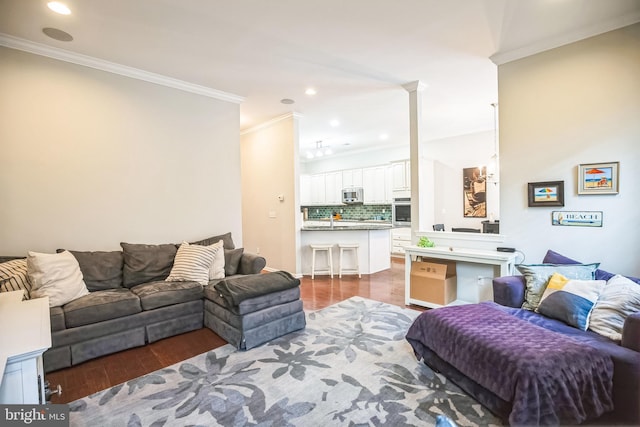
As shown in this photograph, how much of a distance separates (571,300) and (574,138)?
170 cm

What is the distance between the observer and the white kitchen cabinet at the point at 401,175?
7.27m

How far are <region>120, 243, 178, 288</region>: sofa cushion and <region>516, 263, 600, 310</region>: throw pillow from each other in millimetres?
3707

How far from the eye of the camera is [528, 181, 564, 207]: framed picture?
9.90ft

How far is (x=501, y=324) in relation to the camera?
2125mm

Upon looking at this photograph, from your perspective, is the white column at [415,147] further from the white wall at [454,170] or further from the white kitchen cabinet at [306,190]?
the white kitchen cabinet at [306,190]

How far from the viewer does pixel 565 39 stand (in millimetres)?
2934

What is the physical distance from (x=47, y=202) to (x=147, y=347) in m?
1.86

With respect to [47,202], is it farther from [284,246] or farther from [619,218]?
[619,218]

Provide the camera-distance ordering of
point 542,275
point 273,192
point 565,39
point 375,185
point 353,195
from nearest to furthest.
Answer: point 542,275 → point 565,39 → point 273,192 → point 375,185 → point 353,195

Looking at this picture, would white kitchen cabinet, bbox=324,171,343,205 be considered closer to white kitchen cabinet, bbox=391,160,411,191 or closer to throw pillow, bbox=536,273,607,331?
white kitchen cabinet, bbox=391,160,411,191

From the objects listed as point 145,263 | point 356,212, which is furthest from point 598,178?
point 356,212

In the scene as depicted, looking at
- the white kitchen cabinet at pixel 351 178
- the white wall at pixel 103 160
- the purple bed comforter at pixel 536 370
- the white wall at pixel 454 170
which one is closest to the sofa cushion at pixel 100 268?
the white wall at pixel 103 160

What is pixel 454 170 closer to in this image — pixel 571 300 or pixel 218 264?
pixel 571 300

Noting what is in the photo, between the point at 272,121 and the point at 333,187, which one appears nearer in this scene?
the point at 272,121
